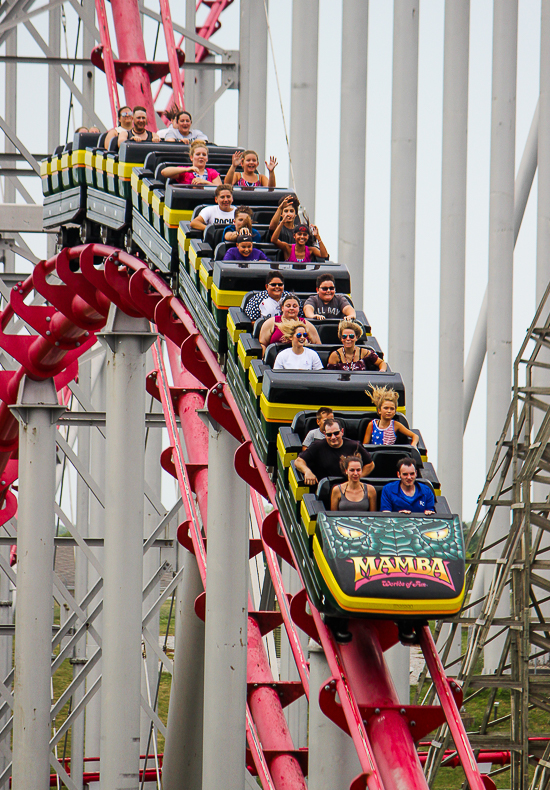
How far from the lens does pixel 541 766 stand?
10.4m

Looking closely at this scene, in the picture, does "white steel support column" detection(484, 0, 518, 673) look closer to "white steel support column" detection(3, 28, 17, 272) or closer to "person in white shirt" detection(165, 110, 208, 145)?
"person in white shirt" detection(165, 110, 208, 145)

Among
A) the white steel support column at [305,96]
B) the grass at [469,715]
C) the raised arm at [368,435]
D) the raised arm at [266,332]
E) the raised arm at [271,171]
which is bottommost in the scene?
the grass at [469,715]

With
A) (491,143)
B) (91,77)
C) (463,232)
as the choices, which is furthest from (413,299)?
(91,77)

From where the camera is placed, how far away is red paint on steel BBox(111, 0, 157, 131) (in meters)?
13.3

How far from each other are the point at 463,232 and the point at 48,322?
4.88 metres

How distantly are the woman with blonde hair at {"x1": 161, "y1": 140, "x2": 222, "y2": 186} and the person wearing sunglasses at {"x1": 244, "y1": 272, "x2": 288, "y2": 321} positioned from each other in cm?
215

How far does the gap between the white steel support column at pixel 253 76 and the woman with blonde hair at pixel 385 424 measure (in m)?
8.66

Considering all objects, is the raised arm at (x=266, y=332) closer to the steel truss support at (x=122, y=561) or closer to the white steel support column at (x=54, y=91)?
the steel truss support at (x=122, y=561)

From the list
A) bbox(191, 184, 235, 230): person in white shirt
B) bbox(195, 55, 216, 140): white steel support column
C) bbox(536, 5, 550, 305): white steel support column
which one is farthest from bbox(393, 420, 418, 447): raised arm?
bbox(195, 55, 216, 140): white steel support column

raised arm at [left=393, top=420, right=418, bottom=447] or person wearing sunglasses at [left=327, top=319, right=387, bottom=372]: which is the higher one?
person wearing sunglasses at [left=327, top=319, right=387, bottom=372]

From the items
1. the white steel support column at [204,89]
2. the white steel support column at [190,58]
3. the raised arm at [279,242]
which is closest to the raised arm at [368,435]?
the raised arm at [279,242]

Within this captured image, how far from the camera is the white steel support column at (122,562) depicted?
33.2 feet

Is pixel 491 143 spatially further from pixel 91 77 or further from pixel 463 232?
pixel 91 77

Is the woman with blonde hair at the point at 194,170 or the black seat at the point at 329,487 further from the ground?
the woman with blonde hair at the point at 194,170
